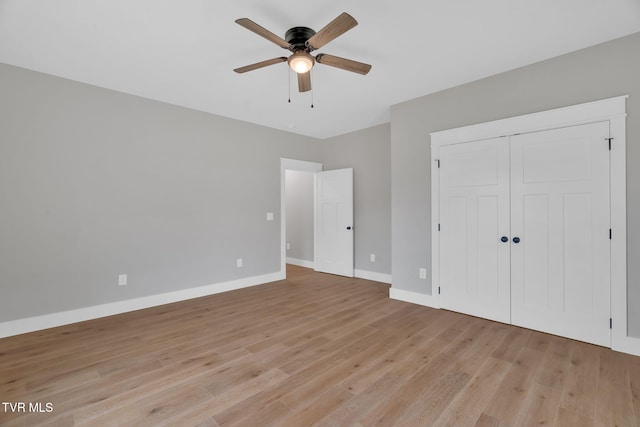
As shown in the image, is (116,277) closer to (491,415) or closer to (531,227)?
(491,415)

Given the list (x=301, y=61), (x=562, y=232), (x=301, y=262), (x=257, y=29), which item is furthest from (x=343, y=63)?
(x=301, y=262)

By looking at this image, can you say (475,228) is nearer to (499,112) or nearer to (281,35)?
(499,112)

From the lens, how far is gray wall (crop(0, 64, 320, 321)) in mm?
2941

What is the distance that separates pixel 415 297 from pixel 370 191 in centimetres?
204

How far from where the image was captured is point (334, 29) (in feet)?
6.47

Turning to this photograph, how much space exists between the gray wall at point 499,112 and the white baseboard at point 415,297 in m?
0.07

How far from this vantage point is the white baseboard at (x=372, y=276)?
4.90 meters

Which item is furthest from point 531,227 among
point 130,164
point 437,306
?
point 130,164

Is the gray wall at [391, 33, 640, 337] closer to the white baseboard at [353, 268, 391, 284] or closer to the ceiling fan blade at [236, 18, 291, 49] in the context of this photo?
the white baseboard at [353, 268, 391, 284]

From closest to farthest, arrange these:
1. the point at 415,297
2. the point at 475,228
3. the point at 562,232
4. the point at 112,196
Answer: the point at 562,232 < the point at 475,228 < the point at 112,196 < the point at 415,297

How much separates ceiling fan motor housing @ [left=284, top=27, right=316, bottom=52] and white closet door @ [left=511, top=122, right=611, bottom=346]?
2.34 m

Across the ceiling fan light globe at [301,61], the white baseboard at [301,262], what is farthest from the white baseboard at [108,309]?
the ceiling fan light globe at [301,61]

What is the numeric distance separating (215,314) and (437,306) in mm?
2710

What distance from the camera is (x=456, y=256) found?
11.4ft
